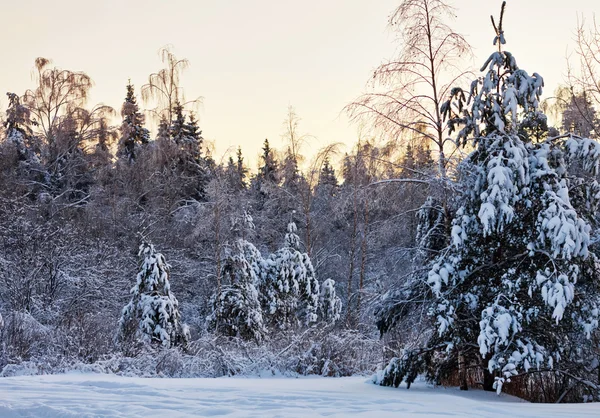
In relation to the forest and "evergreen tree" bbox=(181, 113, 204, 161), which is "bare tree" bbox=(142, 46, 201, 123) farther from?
the forest

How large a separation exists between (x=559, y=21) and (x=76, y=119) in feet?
81.8

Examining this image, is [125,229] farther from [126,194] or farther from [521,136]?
[521,136]

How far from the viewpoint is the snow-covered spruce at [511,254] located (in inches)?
256

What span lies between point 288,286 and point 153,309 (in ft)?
19.6

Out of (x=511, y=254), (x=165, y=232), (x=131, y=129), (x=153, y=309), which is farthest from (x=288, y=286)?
(x=131, y=129)

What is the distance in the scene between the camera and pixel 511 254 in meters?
7.29

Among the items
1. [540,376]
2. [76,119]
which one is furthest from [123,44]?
[76,119]

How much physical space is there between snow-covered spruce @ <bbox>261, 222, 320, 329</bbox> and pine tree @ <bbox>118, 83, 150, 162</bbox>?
649 inches

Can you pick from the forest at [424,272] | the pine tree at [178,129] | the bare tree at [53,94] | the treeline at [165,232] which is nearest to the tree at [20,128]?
the treeline at [165,232]

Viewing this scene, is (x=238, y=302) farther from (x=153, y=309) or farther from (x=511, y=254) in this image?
→ (x=511, y=254)

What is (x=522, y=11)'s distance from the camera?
9.02 meters

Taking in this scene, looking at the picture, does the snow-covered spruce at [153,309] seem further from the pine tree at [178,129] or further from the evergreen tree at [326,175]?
the pine tree at [178,129]

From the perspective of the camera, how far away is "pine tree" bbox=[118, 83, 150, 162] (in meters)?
32.2

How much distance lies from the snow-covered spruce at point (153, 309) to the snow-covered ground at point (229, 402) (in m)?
7.06
